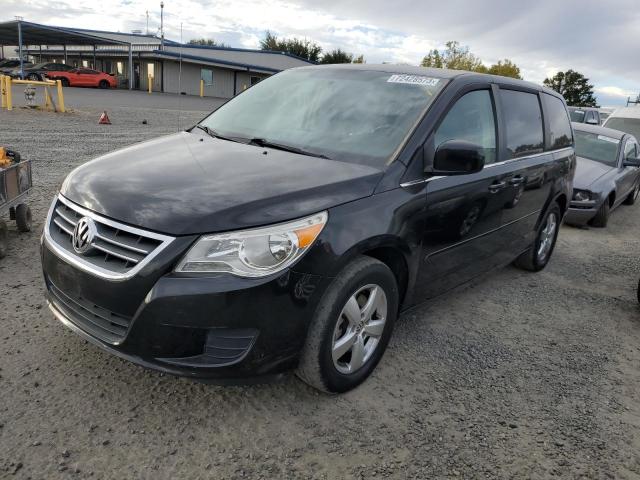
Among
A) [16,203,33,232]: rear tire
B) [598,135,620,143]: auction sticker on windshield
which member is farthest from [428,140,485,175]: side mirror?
[598,135,620,143]: auction sticker on windshield

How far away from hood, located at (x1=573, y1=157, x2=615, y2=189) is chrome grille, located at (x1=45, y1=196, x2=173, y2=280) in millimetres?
6920

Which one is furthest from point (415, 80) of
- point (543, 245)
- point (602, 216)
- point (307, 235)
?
A: point (602, 216)

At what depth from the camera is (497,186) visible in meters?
3.75

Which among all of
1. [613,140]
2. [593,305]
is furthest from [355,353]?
[613,140]

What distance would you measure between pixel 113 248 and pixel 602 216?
24.8ft

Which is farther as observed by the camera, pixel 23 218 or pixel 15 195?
pixel 23 218

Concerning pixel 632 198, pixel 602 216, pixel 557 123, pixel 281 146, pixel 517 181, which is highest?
pixel 557 123

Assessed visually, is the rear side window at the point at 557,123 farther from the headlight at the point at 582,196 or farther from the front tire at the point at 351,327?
the front tire at the point at 351,327

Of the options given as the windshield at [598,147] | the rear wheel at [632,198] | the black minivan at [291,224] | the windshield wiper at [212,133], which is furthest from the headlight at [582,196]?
the windshield wiper at [212,133]

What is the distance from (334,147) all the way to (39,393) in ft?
6.85

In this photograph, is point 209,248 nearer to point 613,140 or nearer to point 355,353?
point 355,353

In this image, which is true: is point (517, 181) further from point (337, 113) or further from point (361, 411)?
point (361, 411)

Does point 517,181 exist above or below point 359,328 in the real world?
above

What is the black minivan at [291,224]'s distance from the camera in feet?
7.45
